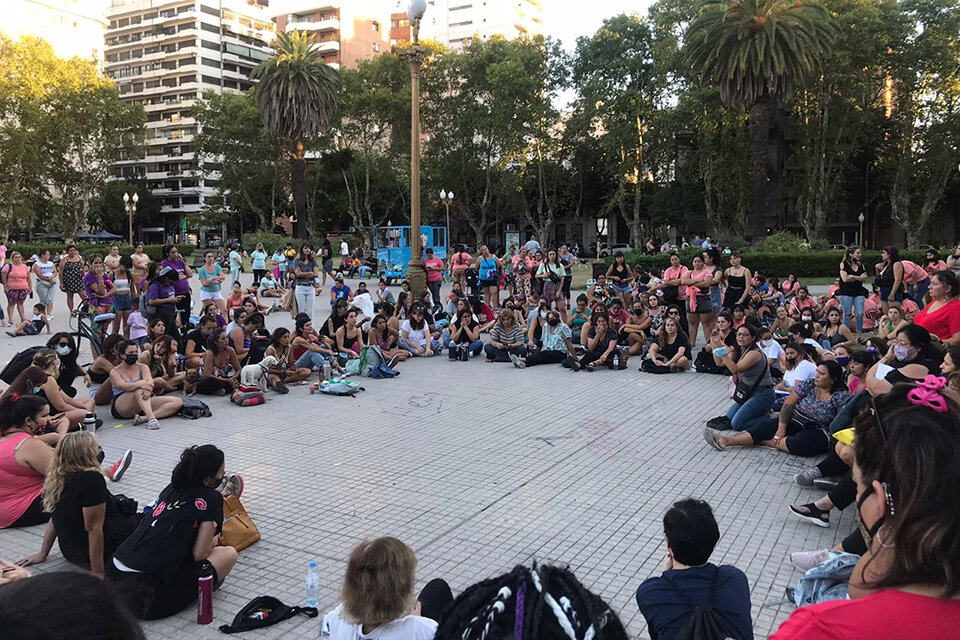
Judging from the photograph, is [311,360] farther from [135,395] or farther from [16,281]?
[16,281]

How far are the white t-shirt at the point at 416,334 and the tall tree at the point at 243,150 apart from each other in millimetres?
44333

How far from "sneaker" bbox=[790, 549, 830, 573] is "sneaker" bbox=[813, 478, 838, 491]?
151cm

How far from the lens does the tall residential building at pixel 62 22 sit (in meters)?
76.6

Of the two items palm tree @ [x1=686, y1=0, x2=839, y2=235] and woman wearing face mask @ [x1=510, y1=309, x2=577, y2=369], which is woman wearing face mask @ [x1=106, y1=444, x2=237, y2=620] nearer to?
woman wearing face mask @ [x1=510, y1=309, x2=577, y2=369]

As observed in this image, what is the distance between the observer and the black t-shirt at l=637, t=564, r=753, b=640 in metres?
2.98

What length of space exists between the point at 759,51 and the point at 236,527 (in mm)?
29782

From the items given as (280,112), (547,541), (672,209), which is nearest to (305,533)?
(547,541)

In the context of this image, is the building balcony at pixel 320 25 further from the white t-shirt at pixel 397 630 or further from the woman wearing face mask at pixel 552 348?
the white t-shirt at pixel 397 630

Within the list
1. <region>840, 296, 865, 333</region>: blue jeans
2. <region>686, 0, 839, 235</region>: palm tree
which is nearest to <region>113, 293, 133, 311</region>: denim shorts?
<region>840, 296, 865, 333</region>: blue jeans

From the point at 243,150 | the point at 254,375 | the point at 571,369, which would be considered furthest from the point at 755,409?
the point at 243,150

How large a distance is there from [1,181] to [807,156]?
52.6 metres

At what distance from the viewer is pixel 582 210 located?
60656 mm

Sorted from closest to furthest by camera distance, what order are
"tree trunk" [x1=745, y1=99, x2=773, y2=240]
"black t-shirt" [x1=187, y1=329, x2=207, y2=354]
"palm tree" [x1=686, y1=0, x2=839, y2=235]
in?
"black t-shirt" [x1=187, y1=329, x2=207, y2=354]
"palm tree" [x1=686, y1=0, x2=839, y2=235]
"tree trunk" [x1=745, y1=99, x2=773, y2=240]

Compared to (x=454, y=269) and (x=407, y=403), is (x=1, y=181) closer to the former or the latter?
(x=454, y=269)
